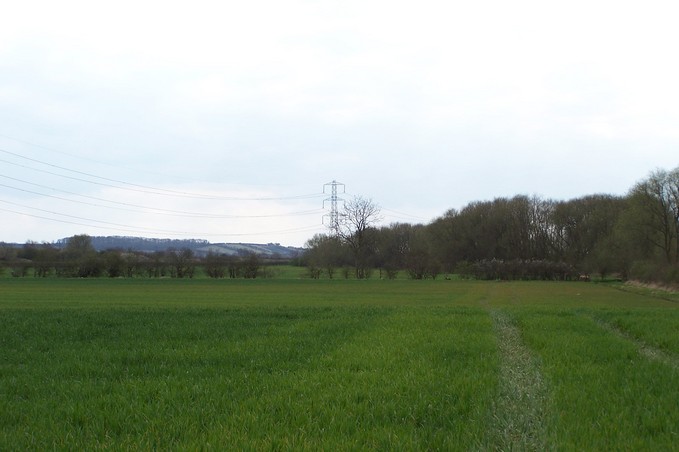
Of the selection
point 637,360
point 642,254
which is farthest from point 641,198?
point 637,360

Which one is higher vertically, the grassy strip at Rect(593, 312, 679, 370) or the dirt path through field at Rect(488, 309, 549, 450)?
the dirt path through field at Rect(488, 309, 549, 450)

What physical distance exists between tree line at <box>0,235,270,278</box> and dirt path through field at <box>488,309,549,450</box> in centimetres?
7861

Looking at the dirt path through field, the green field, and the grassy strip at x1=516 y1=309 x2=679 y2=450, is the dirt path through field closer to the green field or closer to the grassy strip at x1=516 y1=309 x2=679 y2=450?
the green field

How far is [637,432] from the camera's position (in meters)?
6.61

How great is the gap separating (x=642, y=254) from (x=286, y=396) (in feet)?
280

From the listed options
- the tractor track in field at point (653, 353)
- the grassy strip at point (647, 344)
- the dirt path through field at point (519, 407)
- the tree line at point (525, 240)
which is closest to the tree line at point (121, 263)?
the tree line at point (525, 240)

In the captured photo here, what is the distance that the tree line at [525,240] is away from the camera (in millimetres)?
80625

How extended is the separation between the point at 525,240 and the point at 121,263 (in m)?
74.7

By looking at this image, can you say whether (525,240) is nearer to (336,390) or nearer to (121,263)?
(121,263)

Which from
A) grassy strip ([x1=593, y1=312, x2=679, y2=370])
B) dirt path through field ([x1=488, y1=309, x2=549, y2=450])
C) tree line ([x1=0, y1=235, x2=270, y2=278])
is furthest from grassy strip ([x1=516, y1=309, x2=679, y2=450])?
tree line ([x1=0, y1=235, x2=270, y2=278])

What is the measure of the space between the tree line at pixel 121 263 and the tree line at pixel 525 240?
12.0 m

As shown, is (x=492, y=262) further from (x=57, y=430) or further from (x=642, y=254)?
(x=57, y=430)

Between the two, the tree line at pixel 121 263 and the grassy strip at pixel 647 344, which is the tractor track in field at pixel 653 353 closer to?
the grassy strip at pixel 647 344

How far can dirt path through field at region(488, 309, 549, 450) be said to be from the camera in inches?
241
